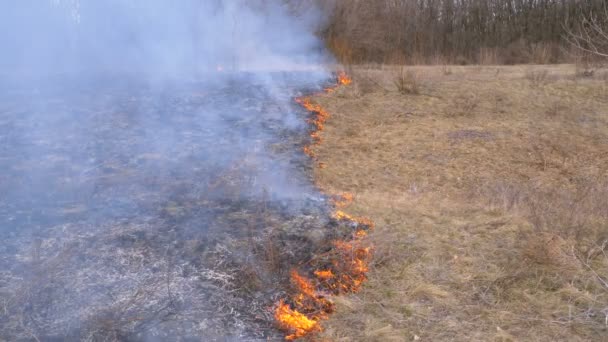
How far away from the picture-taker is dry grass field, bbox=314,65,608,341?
12.5ft

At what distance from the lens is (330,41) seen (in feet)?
35.7

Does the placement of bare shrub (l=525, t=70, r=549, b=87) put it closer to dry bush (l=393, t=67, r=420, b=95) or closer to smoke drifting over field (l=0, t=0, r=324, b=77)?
dry bush (l=393, t=67, r=420, b=95)

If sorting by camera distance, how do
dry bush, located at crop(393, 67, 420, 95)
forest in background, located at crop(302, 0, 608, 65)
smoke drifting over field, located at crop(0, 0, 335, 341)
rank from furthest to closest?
forest in background, located at crop(302, 0, 608, 65)
dry bush, located at crop(393, 67, 420, 95)
smoke drifting over field, located at crop(0, 0, 335, 341)

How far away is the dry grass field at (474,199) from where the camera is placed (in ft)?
12.5

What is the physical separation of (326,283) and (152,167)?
2.78 meters

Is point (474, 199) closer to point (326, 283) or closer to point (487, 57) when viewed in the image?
point (326, 283)

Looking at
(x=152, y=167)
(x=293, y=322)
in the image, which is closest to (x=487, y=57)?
(x=152, y=167)

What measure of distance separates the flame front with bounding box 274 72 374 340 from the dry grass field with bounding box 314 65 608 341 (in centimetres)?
11

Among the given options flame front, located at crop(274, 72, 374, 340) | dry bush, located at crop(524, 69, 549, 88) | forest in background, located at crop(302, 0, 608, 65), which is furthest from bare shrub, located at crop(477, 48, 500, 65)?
flame front, located at crop(274, 72, 374, 340)

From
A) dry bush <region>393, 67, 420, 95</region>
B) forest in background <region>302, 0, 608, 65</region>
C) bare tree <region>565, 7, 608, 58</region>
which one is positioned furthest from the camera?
forest in background <region>302, 0, 608, 65</region>

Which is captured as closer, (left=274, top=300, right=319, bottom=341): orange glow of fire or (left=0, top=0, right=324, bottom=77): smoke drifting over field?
(left=274, top=300, right=319, bottom=341): orange glow of fire

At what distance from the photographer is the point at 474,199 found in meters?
6.02

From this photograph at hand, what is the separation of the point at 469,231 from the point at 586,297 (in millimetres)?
1227

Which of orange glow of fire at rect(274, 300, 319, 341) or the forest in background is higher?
the forest in background
